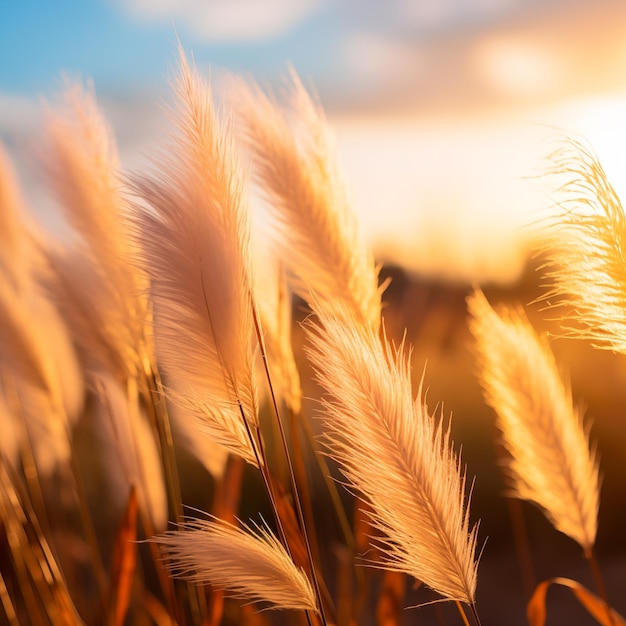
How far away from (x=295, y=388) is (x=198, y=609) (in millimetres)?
349

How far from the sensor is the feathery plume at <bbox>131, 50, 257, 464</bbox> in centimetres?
52

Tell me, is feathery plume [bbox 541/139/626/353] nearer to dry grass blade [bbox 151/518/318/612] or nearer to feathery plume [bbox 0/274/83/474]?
dry grass blade [bbox 151/518/318/612]

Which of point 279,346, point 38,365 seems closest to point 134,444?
point 38,365

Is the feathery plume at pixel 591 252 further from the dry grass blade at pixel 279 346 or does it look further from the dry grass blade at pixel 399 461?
the dry grass blade at pixel 279 346

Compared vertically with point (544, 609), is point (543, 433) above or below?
above

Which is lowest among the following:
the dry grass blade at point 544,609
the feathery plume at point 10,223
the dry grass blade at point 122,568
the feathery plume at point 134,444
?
the dry grass blade at point 544,609

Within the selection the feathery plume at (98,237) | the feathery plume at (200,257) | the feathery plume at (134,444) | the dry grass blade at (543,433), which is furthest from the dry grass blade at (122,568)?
the dry grass blade at (543,433)

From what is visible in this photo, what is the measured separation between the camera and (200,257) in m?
0.52

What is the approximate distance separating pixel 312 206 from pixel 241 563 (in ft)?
1.17

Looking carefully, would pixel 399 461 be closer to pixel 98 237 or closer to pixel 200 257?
pixel 200 257

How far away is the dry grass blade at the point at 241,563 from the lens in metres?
0.50

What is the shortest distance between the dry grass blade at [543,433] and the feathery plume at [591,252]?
16 cm

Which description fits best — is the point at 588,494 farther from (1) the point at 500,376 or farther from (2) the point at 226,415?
(2) the point at 226,415

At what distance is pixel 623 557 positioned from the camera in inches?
71.7
